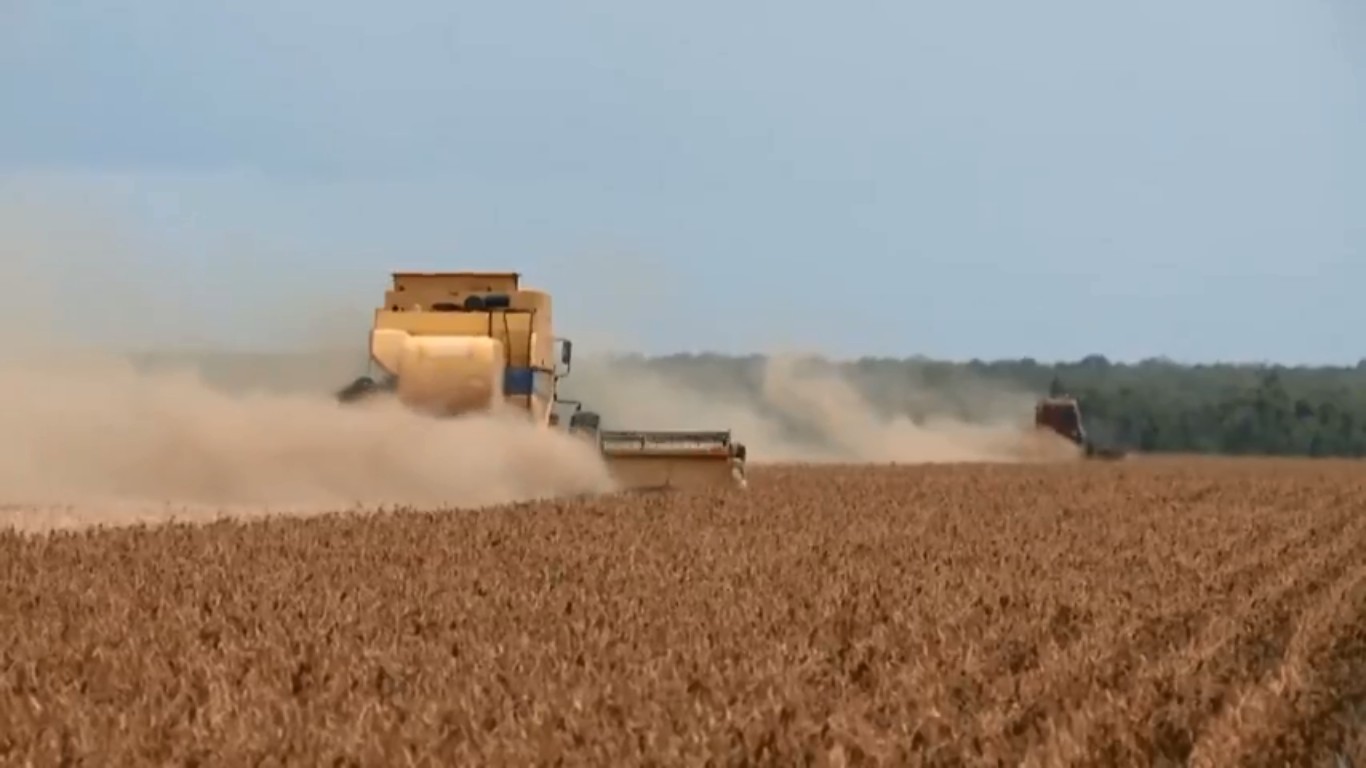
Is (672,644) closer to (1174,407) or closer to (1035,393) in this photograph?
(1035,393)

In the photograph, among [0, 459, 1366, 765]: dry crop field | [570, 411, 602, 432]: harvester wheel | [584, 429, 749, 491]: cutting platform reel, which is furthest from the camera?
[570, 411, 602, 432]: harvester wheel

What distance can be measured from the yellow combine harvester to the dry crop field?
4.47 m

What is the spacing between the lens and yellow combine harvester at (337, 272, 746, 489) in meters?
23.5

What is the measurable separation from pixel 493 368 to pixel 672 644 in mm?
13427

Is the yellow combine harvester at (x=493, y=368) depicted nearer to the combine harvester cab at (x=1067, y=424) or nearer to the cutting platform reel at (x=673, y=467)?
the cutting platform reel at (x=673, y=467)

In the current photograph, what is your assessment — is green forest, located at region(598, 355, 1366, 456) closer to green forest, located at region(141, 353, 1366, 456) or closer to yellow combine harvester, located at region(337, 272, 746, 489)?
green forest, located at region(141, 353, 1366, 456)

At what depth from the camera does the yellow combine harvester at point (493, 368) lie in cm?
2348

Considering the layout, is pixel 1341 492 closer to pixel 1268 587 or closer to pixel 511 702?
pixel 1268 587

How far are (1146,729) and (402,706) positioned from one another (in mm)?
2946

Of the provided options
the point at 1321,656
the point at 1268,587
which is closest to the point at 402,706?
the point at 1321,656

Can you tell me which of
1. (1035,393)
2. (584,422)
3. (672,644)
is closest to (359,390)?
(584,422)

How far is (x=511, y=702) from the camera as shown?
846 centimetres

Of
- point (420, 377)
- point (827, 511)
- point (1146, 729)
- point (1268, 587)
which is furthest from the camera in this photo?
point (420, 377)

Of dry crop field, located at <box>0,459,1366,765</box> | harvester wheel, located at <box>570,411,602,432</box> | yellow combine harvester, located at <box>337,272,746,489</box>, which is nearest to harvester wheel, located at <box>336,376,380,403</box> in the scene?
yellow combine harvester, located at <box>337,272,746,489</box>
